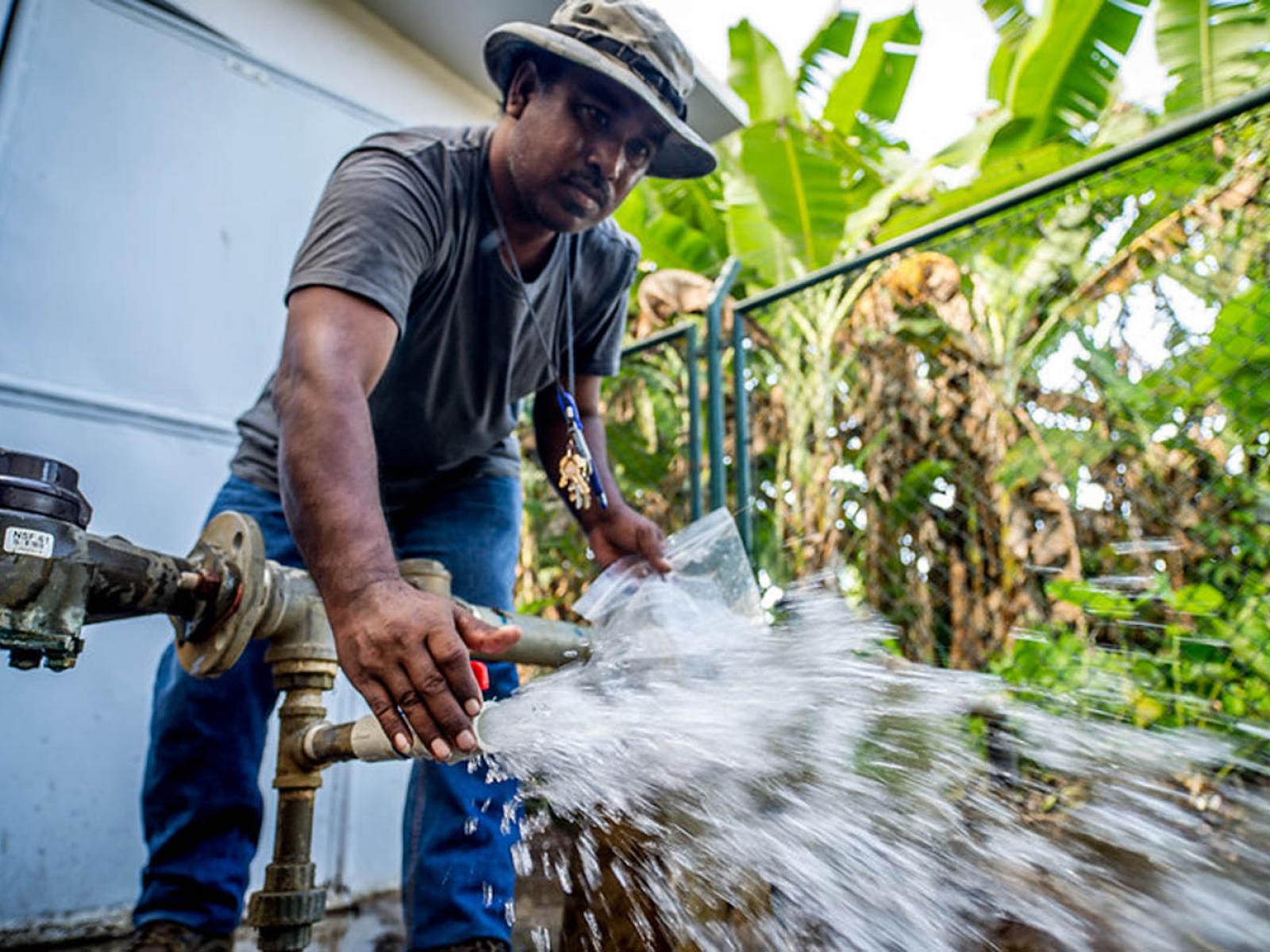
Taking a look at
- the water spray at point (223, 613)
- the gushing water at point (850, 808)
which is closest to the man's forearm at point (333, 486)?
the water spray at point (223, 613)

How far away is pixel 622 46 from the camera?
1.72 meters

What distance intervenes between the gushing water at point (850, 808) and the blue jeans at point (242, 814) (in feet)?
0.62

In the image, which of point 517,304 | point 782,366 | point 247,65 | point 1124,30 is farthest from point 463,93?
point 1124,30

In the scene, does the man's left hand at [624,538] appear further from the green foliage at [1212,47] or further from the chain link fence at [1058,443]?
the green foliage at [1212,47]

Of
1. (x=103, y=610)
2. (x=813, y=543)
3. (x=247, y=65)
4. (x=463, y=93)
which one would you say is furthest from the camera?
(x=463, y=93)

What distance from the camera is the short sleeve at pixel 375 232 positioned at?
1.43 meters

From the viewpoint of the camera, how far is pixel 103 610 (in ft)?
4.03

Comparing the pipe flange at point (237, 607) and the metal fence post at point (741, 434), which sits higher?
the metal fence post at point (741, 434)

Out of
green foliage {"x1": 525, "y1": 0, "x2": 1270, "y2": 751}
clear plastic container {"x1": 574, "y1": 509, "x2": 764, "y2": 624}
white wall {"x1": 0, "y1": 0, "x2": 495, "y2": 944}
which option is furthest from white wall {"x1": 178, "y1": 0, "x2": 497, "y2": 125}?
clear plastic container {"x1": 574, "y1": 509, "x2": 764, "y2": 624}

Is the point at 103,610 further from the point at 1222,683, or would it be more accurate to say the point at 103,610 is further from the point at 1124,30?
the point at 1124,30

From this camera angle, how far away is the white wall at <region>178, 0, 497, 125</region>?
3076mm

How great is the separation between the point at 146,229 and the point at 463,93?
1695mm

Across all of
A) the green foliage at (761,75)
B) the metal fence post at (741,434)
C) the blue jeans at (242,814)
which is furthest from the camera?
the green foliage at (761,75)

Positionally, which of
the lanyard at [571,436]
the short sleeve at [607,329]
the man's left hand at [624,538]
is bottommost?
the man's left hand at [624,538]
